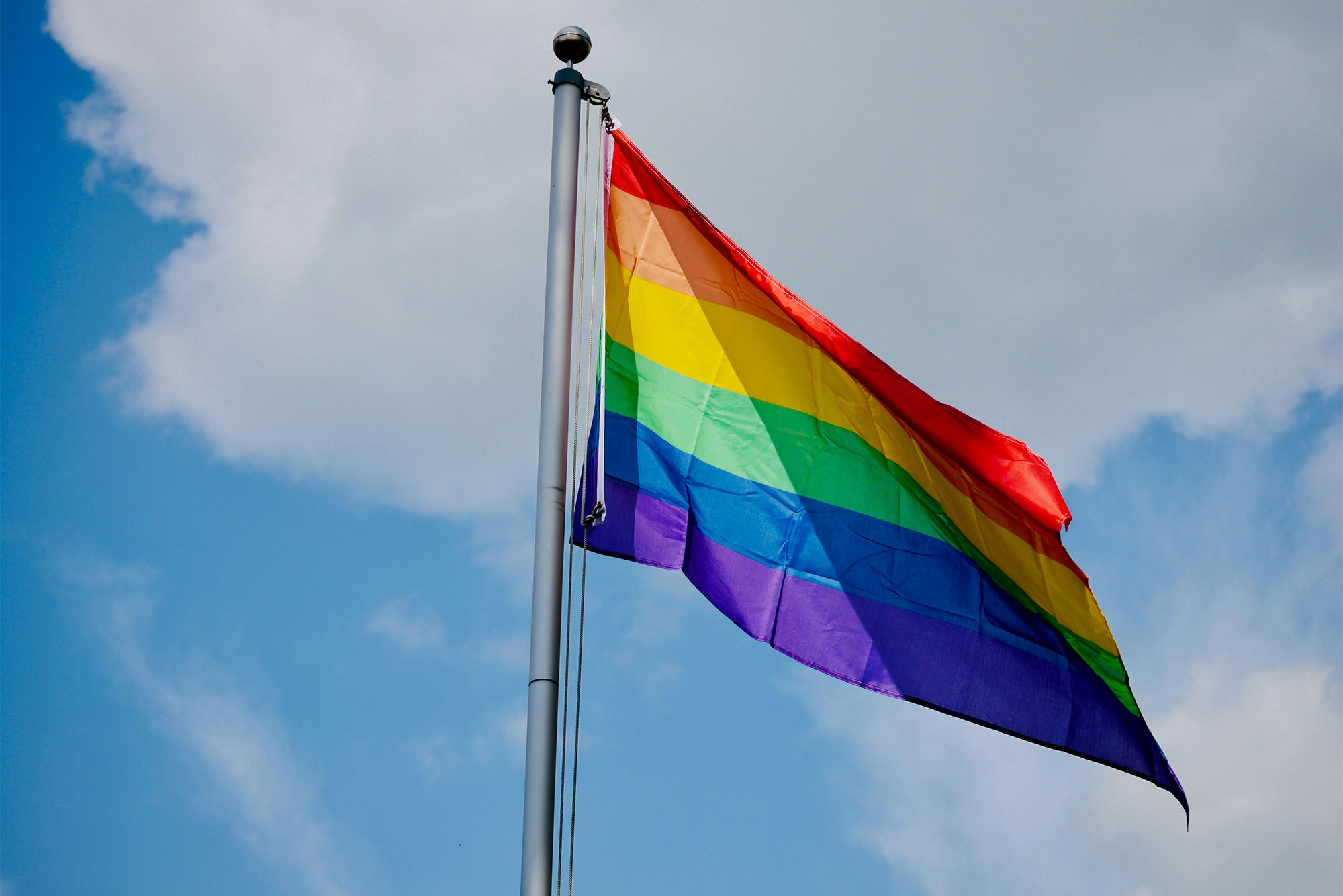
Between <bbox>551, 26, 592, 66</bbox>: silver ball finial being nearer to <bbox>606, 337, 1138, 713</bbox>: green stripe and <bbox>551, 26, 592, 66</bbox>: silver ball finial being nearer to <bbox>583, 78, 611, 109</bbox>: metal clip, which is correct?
<bbox>583, 78, 611, 109</bbox>: metal clip

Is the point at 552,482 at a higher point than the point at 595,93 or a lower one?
lower

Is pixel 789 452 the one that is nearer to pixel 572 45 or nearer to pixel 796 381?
pixel 796 381

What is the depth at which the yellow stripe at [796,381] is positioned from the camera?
10258mm

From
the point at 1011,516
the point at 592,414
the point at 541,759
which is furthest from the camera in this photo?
the point at 1011,516

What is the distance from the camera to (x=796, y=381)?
35.3ft

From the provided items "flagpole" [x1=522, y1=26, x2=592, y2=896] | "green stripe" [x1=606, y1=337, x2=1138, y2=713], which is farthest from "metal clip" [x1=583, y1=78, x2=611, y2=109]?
Result: "green stripe" [x1=606, y1=337, x2=1138, y2=713]

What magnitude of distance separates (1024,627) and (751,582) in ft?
8.37

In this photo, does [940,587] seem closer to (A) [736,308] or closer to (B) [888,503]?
(B) [888,503]

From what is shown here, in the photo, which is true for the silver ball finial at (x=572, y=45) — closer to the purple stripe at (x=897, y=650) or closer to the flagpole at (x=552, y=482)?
the flagpole at (x=552, y=482)

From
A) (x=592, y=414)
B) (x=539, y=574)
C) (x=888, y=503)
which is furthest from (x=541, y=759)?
(x=888, y=503)

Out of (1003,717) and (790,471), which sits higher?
(790,471)

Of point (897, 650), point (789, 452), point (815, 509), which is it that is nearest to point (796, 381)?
point (789, 452)

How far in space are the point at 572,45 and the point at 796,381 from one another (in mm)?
3176

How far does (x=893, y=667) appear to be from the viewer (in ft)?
33.0
